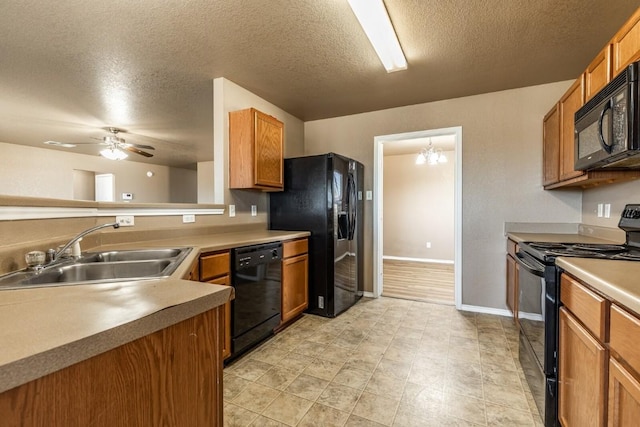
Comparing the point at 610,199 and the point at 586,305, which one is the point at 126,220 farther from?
the point at 610,199

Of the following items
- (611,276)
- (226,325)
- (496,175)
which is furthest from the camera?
(496,175)

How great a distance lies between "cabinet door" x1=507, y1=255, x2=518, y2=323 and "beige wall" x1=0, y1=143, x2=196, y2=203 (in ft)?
20.7

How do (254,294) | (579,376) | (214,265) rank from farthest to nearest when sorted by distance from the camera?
(254,294)
(214,265)
(579,376)

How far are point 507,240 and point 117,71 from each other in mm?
4144

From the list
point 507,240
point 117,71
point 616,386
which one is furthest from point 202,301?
point 507,240

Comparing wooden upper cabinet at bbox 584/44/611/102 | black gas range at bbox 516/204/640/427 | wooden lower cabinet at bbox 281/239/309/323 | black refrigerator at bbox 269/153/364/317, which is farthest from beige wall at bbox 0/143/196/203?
wooden upper cabinet at bbox 584/44/611/102

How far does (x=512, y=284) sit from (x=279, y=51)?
2853 mm

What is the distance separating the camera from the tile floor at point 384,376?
1618mm

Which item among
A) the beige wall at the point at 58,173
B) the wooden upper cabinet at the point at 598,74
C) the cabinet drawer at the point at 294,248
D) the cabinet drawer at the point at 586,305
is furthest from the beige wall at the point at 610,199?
the beige wall at the point at 58,173

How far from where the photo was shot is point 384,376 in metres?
1.99

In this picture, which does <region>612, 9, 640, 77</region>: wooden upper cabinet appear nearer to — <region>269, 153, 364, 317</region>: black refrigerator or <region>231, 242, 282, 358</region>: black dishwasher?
<region>269, 153, 364, 317</region>: black refrigerator

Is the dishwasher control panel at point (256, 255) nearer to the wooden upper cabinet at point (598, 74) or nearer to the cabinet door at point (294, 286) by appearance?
the cabinet door at point (294, 286)

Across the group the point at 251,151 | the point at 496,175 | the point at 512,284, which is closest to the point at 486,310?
the point at 512,284

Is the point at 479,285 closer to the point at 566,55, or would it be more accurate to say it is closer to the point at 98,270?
the point at 566,55
